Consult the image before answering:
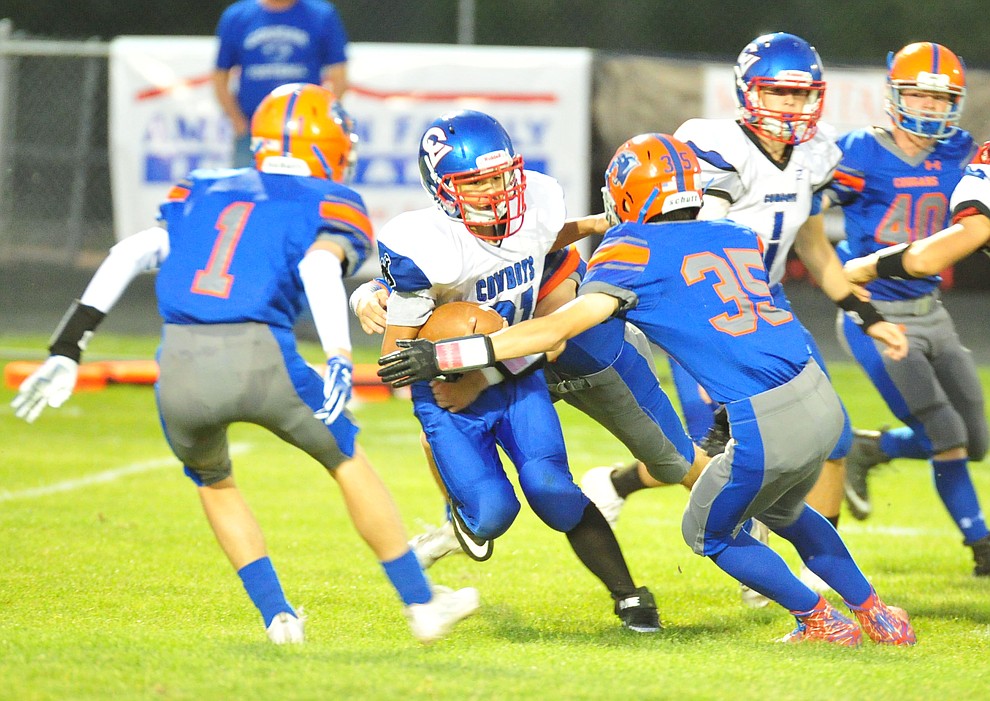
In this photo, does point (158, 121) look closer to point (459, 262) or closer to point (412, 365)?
point (459, 262)

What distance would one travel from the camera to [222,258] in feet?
12.4

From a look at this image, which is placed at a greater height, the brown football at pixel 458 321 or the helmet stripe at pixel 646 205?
the helmet stripe at pixel 646 205

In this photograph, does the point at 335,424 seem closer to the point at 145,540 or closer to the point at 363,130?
the point at 145,540

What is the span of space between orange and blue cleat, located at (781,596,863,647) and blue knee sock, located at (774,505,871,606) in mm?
78

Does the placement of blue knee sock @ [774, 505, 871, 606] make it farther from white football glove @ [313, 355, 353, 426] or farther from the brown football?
white football glove @ [313, 355, 353, 426]

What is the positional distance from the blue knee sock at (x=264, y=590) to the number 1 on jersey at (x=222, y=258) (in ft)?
2.60

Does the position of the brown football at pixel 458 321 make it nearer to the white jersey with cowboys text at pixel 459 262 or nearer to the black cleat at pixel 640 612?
the white jersey with cowboys text at pixel 459 262

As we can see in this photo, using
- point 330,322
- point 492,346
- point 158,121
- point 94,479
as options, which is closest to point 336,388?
point 330,322

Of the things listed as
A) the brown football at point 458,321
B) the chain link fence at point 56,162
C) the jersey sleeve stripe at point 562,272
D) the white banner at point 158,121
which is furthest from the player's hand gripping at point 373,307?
the chain link fence at point 56,162

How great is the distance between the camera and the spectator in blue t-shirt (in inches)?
321

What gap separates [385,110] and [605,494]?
6458 millimetres

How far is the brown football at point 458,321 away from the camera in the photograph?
13.1 feet

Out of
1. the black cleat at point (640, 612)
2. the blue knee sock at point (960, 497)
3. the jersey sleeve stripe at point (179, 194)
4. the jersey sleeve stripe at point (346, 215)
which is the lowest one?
the blue knee sock at point (960, 497)

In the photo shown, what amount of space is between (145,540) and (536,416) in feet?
6.98
